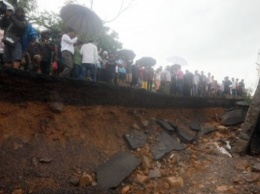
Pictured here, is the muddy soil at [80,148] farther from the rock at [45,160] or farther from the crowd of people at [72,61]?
the crowd of people at [72,61]

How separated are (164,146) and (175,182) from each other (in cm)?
155

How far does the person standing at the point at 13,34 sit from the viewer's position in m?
5.44

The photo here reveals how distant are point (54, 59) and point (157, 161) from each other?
3839 millimetres

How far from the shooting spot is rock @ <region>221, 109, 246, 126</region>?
11.1 m

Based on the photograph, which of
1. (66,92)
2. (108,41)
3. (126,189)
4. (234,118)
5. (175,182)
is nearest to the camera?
(126,189)

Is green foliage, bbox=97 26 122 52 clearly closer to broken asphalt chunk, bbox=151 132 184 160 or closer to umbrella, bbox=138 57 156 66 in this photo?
umbrella, bbox=138 57 156 66

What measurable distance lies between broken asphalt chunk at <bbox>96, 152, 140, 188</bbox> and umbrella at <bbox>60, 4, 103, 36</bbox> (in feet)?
14.3

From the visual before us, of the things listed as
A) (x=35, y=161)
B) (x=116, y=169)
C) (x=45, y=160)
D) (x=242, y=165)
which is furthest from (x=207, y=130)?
(x=35, y=161)

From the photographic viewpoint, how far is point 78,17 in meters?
8.66

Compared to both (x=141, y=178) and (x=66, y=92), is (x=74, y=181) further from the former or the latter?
(x=66, y=92)

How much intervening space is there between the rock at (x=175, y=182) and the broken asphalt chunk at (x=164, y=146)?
0.78 meters

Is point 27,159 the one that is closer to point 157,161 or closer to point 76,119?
point 76,119

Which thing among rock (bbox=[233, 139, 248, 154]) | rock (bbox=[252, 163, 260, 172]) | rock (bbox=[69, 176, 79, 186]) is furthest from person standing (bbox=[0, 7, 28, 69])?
rock (bbox=[233, 139, 248, 154])

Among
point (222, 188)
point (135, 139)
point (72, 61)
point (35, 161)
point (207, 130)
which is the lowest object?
point (222, 188)
